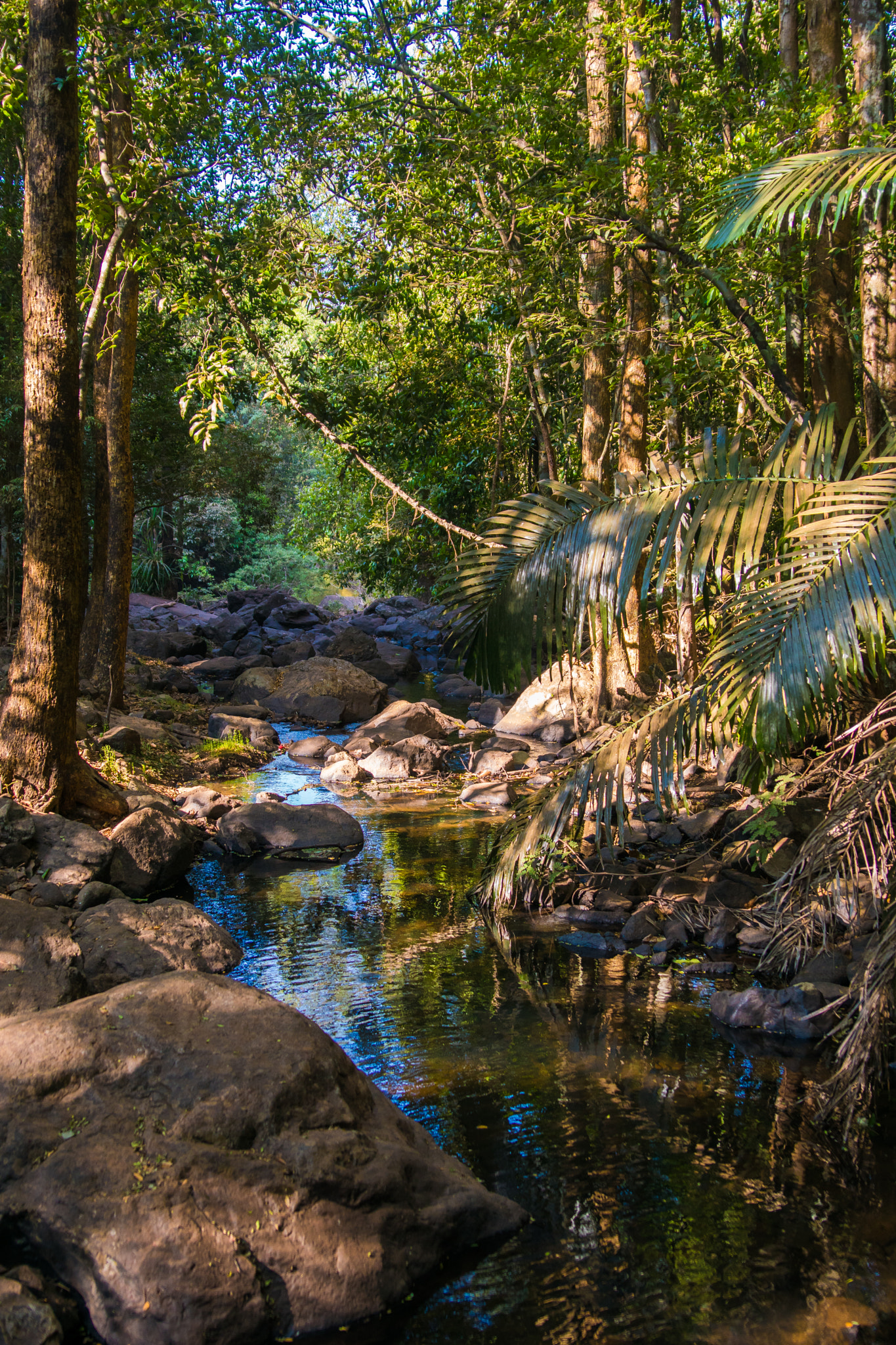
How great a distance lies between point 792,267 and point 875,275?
45.9 inches

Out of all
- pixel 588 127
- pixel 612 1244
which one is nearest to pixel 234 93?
pixel 588 127

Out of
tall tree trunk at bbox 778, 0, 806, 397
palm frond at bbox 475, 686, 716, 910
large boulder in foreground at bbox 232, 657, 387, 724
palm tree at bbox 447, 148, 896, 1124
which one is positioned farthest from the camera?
large boulder in foreground at bbox 232, 657, 387, 724

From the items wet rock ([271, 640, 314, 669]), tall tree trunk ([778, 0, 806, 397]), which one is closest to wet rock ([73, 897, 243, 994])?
tall tree trunk ([778, 0, 806, 397])

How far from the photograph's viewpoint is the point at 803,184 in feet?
14.4

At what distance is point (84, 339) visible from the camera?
10.3 metres

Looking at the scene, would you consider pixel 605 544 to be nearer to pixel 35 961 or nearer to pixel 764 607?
pixel 764 607

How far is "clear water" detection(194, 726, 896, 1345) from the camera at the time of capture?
3.00 m

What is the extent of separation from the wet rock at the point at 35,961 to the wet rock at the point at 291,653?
51.7 feet

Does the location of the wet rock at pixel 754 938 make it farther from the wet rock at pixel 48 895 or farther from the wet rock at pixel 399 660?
the wet rock at pixel 399 660

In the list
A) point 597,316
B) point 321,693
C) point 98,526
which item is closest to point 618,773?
point 597,316

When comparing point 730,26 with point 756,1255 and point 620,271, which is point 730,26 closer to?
point 620,271

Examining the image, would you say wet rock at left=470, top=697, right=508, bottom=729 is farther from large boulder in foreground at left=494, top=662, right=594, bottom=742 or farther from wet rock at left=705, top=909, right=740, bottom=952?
wet rock at left=705, top=909, right=740, bottom=952

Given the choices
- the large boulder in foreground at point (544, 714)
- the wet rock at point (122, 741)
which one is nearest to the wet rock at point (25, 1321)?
the wet rock at point (122, 741)

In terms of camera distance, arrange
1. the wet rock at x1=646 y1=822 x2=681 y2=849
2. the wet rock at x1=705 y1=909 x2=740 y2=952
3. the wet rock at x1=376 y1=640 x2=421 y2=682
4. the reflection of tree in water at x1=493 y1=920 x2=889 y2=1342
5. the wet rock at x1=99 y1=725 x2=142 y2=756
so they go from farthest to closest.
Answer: the wet rock at x1=376 y1=640 x2=421 y2=682 → the wet rock at x1=99 y1=725 x2=142 y2=756 → the wet rock at x1=646 y1=822 x2=681 y2=849 → the wet rock at x1=705 y1=909 x2=740 y2=952 → the reflection of tree in water at x1=493 y1=920 x2=889 y2=1342
